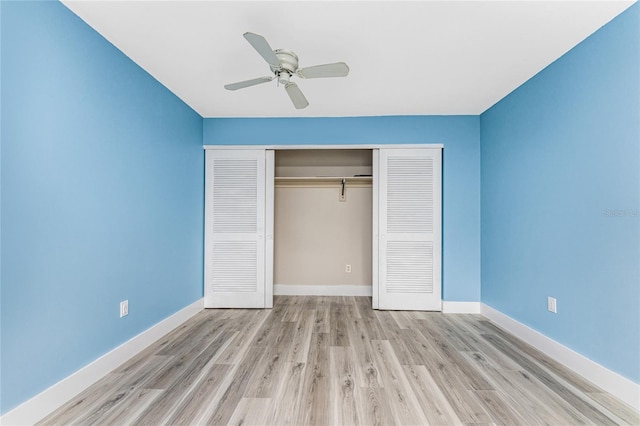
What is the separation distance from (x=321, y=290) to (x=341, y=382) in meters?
2.48

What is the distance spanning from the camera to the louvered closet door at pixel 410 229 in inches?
149

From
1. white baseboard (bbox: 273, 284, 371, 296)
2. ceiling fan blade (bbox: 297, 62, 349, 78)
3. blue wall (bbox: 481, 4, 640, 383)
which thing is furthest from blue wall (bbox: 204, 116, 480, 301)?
ceiling fan blade (bbox: 297, 62, 349, 78)

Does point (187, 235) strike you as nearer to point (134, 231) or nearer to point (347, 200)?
point (134, 231)

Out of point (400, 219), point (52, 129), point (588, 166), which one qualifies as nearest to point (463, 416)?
point (588, 166)

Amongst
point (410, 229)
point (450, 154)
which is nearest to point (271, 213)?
point (410, 229)

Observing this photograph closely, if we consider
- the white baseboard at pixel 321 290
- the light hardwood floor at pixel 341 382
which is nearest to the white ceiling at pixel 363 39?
the light hardwood floor at pixel 341 382

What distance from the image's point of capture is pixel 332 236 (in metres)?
4.61

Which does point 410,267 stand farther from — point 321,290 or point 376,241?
point 321,290

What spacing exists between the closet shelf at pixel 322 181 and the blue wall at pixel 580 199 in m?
1.85

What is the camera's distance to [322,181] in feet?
14.8

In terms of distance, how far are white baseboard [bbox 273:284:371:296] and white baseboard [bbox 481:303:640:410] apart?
6.31ft

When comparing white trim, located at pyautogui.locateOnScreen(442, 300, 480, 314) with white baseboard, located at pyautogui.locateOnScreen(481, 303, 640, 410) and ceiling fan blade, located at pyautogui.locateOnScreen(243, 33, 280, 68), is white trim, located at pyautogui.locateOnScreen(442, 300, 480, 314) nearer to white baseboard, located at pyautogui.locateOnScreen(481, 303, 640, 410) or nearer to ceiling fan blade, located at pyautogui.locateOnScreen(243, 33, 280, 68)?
white baseboard, located at pyautogui.locateOnScreen(481, 303, 640, 410)

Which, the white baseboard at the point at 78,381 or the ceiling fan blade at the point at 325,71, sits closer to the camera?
the white baseboard at the point at 78,381

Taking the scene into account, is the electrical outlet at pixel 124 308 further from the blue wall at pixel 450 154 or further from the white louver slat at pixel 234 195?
the blue wall at pixel 450 154
